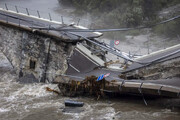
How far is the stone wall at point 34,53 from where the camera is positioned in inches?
604

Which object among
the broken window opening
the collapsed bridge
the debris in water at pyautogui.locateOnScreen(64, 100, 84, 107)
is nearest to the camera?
the collapsed bridge

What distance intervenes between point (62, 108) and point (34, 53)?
559 centimetres

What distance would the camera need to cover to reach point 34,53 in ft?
53.7

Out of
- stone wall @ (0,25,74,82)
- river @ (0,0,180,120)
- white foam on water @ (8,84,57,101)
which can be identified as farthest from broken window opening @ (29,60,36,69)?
river @ (0,0,180,120)

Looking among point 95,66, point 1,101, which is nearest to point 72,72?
point 95,66

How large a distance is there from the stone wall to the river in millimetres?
1178

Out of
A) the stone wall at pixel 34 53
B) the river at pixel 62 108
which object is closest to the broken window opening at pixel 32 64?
the stone wall at pixel 34 53

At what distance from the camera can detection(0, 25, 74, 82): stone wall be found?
1534 cm

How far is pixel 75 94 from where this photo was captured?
1312cm

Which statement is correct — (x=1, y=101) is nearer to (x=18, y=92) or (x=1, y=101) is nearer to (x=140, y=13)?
(x=18, y=92)

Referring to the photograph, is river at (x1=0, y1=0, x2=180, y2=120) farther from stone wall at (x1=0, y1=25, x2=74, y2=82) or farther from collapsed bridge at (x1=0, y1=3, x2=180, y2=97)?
stone wall at (x1=0, y1=25, x2=74, y2=82)

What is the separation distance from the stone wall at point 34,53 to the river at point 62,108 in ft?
3.87

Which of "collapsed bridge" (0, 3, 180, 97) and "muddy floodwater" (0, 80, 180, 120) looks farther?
"collapsed bridge" (0, 3, 180, 97)

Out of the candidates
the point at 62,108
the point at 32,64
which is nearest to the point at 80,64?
the point at 62,108
